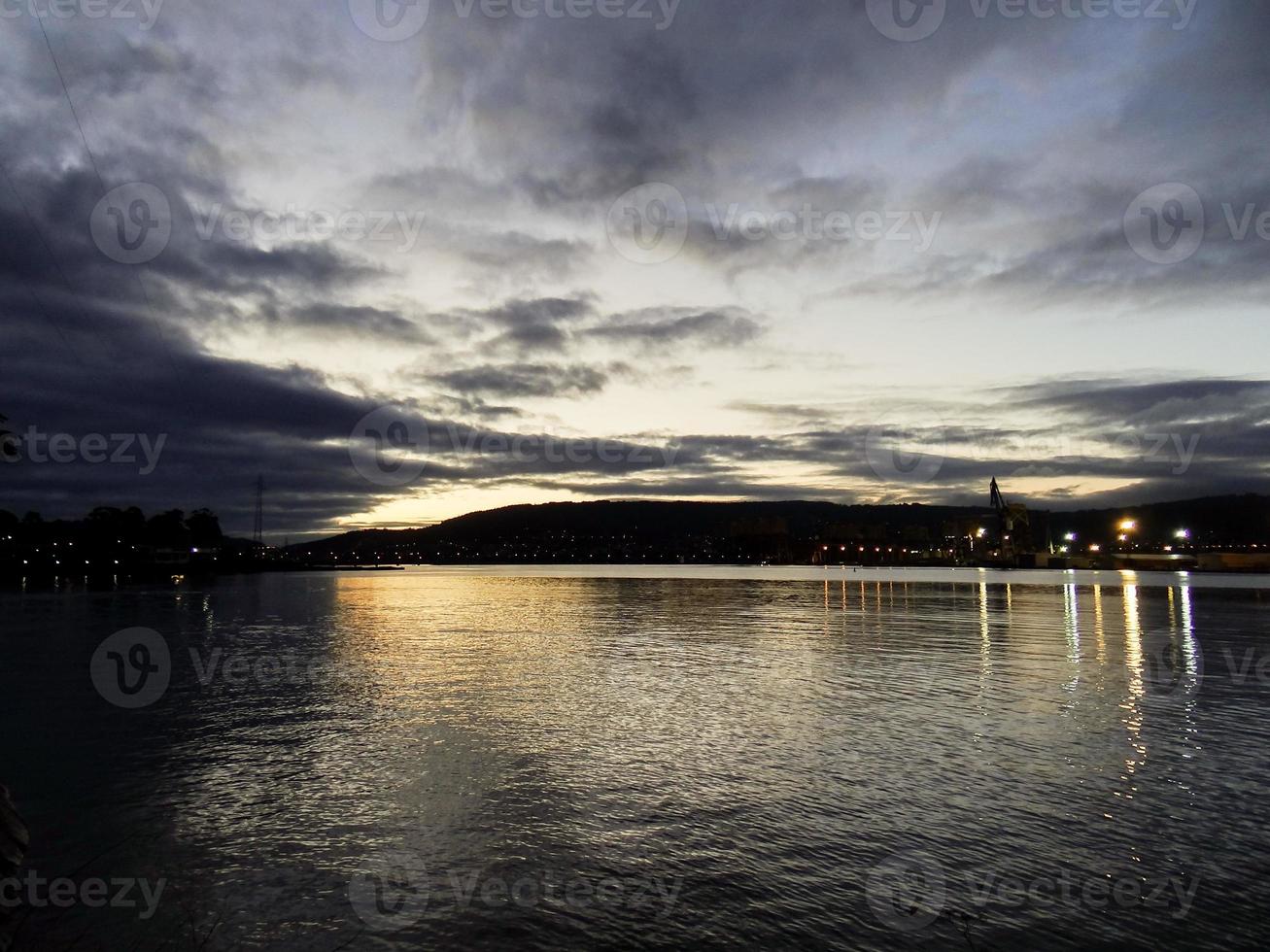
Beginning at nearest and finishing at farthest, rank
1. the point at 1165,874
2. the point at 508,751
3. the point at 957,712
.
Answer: the point at 1165,874 < the point at 508,751 < the point at 957,712

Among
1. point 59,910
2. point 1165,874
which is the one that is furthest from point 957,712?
Result: point 59,910

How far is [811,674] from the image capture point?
1162 inches

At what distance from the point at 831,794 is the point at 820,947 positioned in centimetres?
573

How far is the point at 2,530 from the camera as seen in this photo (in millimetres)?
183500

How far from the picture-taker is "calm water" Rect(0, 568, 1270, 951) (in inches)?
397

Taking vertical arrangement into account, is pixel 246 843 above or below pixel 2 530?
below

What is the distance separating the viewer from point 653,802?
1446 centimetres

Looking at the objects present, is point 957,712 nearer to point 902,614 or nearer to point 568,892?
point 568,892

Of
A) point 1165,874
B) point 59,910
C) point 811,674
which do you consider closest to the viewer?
point 59,910

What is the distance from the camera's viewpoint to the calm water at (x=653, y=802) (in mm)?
10078

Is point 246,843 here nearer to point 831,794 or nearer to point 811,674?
point 831,794

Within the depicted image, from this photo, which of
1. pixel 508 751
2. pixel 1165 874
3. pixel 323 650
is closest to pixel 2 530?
pixel 323 650

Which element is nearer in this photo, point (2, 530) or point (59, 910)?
point (59, 910)

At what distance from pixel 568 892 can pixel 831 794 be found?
6182 millimetres
